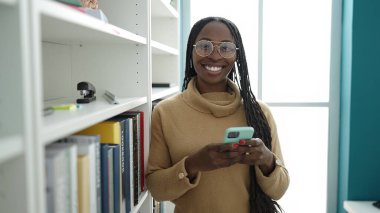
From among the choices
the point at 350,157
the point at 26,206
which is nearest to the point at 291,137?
the point at 350,157

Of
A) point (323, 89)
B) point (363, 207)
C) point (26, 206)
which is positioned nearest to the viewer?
point (26, 206)

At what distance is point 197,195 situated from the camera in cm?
143

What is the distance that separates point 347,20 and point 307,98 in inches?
26.3

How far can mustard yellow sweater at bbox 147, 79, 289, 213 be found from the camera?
4.64ft

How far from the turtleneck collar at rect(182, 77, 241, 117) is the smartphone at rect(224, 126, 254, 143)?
245 millimetres

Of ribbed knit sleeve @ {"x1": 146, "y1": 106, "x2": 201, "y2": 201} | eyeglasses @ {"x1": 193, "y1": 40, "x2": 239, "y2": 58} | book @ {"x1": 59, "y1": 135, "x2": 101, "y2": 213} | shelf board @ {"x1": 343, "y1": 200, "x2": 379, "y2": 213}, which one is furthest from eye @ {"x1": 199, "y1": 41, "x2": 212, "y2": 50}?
shelf board @ {"x1": 343, "y1": 200, "x2": 379, "y2": 213}

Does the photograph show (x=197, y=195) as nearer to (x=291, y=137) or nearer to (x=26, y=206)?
(x=26, y=206)

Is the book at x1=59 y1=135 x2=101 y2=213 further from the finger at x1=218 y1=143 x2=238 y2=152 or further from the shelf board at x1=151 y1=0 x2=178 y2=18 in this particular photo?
the shelf board at x1=151 y1=0 x2=178 y2=18

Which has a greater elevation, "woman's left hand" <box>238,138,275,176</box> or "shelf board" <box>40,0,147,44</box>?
"shelf board" <box>40,0,147,44</box>

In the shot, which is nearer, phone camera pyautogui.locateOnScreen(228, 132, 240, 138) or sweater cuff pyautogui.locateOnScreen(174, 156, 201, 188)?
phone camera pyautogui.locateOnScreen(228, 132, 240, 138)

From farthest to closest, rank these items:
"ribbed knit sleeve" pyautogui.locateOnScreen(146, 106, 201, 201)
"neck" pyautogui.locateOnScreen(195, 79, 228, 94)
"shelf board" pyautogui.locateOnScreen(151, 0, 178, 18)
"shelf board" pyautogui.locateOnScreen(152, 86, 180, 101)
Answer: "shelf board" pyautogui.locateOnScreen(151, 0, 178, 18) → "shelf board" pyautogui.locateOnScreen(152, 86, 180, 101) → "neck" pyautogui.locateOnScreen(195, 79, 228, 94) → "ribbed knit sleeve" pyautogui.locateOnScreen(146, 106, 201, 201)

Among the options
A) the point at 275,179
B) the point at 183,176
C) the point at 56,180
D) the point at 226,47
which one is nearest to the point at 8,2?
the point at 56,180

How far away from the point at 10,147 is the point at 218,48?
3.44ft

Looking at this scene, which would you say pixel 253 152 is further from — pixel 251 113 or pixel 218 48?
pixel 218 48
